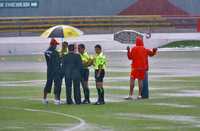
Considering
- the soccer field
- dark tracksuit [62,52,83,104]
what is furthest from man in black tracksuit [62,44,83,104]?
the soccer field

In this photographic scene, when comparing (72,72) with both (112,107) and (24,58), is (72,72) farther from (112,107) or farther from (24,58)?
(24,58)

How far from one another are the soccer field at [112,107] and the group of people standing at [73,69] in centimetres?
41

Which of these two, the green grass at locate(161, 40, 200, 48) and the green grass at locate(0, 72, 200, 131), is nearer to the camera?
the green grass at locate(0, 72, 200, 131)

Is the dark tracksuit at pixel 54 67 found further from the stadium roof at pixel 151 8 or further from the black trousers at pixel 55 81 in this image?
the stadium roof at pixel 151 8

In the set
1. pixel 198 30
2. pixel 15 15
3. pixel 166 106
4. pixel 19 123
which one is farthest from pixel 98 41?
pixel 19 123

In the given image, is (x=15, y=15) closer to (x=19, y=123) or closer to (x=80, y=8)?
(x=80, y=8)

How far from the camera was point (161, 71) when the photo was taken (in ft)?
120

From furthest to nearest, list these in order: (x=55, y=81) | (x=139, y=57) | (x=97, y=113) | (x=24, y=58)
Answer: (x=24, y=58) → (x=139, y=57) → (x=55, y=81) → (x=97, y=113)

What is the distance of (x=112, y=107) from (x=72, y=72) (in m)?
1.54

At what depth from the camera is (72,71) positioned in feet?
77.3

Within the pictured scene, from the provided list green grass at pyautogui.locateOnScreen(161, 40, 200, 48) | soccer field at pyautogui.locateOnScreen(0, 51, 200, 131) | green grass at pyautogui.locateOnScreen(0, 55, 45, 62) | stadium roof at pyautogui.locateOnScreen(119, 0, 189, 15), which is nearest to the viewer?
soccer field at pyautogui.locateOnScreen(0, 51, 200, 131)

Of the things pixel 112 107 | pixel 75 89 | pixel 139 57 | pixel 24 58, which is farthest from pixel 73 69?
pixel 24 58

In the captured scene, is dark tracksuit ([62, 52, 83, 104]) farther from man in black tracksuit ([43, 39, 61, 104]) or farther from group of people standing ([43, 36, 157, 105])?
man in black tracksuit ([43, 39, 61, 104])

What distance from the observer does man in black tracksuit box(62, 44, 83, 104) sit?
925 inches
